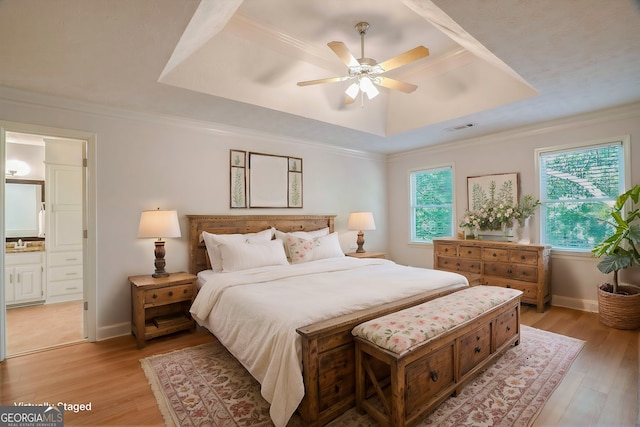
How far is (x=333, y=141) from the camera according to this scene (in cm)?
469

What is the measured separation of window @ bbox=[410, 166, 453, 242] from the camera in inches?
201

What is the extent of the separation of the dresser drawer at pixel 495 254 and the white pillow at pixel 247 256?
9.06ft

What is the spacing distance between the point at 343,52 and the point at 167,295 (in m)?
2.76

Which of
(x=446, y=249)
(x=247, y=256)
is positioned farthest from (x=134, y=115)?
(x=446, y=249)

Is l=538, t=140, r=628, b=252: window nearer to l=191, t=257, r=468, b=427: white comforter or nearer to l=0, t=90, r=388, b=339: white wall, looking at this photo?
l=191, t=257, r=468, b=427: white comforter

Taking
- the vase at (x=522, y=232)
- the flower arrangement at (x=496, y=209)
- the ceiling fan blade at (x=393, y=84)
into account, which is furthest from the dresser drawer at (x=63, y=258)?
the vase at (x=522, y=232)

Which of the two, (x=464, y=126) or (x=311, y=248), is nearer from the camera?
(x=311, y=248)

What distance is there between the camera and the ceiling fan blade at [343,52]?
2213mm

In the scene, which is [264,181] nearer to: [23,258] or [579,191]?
[23,258]

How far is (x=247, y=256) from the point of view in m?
3.29

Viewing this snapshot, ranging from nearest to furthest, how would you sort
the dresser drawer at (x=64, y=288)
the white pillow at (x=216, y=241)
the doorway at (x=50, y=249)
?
the white pillow at (x=216, y=241), the doorway at (x=50, y=249), the dresser drawer at (x=64, y=288)

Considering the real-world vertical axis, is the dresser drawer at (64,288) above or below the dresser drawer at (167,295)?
below

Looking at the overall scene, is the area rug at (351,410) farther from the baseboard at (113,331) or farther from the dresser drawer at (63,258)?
the dresser drawer at (63,258)

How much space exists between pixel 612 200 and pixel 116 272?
5689 mm
